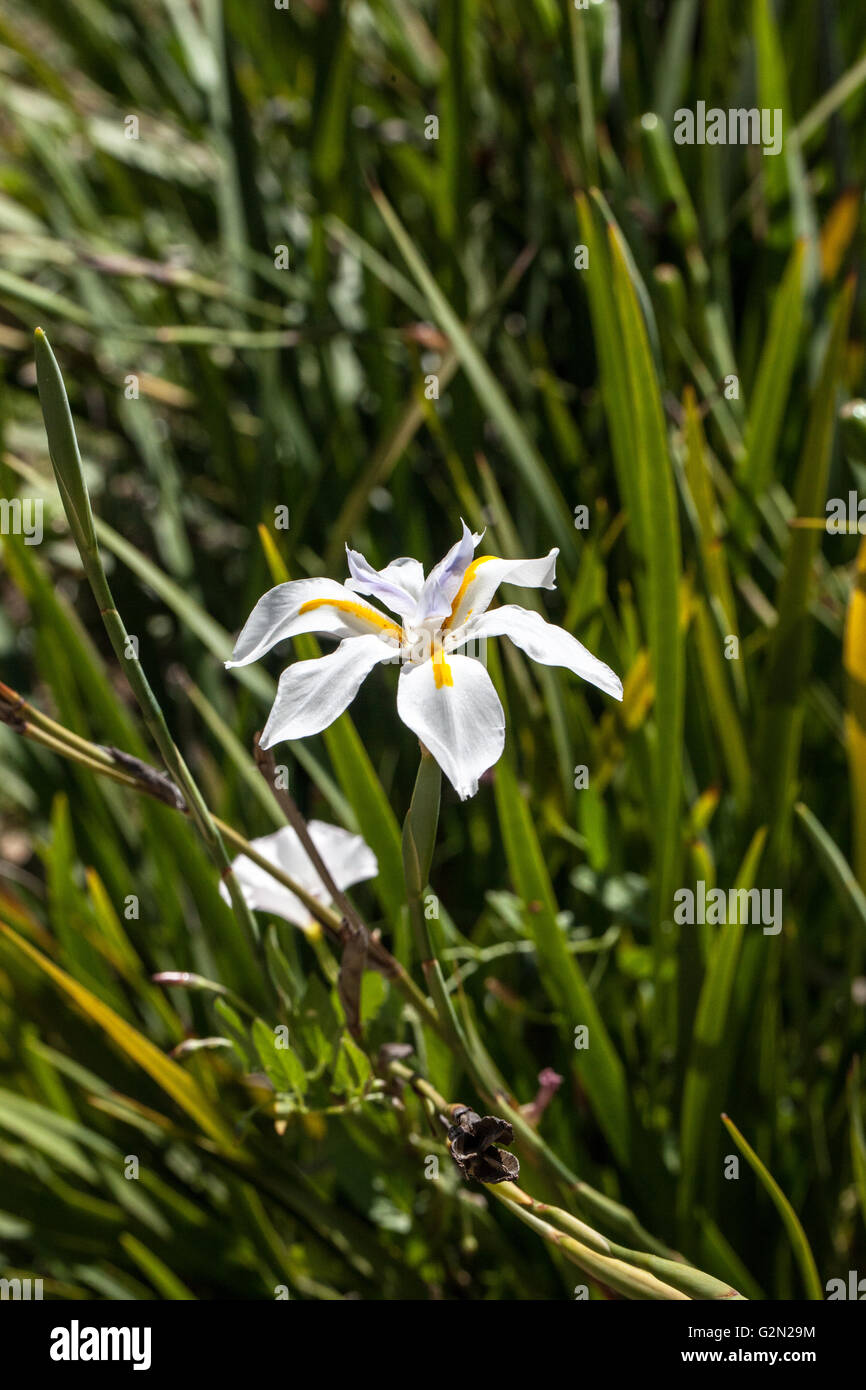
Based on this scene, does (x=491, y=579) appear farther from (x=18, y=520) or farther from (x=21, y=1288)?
(x=21, y=1288)

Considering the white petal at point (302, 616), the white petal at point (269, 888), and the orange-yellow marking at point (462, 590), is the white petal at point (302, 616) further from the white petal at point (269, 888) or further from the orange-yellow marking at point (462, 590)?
the white petal at point (269, 888)

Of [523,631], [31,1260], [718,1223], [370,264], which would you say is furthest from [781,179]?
[31,1260]

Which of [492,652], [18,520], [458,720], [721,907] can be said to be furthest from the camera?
[18,520]

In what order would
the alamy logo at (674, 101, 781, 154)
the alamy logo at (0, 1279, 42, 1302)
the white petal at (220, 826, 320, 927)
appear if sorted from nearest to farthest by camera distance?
the white petal at (220, 826, 320, 927)
the alamy logo at (0, 1279, 42, 1302)
the alamy logo at (674, 101, 781, 154)

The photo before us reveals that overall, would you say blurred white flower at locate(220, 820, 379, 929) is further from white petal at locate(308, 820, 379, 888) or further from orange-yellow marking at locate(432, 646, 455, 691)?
orange-yellow marking at locate(432, 646, 455, 691)

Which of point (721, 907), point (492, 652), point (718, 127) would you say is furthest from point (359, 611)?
point (718, 127)

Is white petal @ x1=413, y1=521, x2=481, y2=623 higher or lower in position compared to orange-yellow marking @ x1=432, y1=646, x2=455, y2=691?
higher

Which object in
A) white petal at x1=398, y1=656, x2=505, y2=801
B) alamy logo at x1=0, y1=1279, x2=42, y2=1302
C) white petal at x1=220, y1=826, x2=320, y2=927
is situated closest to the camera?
white petal at x1=398, y1=656, x2=505, y2=801
